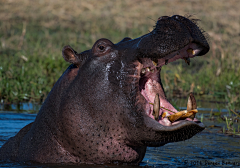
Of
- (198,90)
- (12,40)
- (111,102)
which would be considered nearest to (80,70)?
(111,102)

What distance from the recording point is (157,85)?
350 centimetres

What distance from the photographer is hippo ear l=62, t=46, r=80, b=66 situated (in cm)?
352

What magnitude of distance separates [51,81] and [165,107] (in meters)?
3.98

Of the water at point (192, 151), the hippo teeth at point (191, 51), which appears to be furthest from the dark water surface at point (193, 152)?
the hippo teeth at point (191, 51)

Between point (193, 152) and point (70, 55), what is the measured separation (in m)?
1.69

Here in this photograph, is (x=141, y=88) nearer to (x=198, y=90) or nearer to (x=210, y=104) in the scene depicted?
(x=210, y=104)

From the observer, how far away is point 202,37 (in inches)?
126

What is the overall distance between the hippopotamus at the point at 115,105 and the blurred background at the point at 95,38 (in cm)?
38

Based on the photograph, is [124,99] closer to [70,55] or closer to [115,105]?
[115,105]

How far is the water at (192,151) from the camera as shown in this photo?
3.84m

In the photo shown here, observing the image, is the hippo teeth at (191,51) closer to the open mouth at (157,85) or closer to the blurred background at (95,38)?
the open mouth at (157,85)

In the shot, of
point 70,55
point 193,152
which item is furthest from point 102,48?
point 193,152

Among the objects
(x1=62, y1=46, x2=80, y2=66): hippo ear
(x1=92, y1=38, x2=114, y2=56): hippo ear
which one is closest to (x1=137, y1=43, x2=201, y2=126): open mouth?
(x1=92, y1=38, x2=114, y2=56): hippo ear

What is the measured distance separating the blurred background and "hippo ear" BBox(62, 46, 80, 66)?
624 mm
